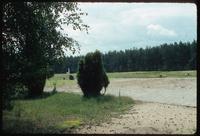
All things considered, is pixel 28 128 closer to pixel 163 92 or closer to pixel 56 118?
pixel 56 118

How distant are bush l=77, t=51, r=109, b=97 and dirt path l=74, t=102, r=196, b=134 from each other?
5762 mm

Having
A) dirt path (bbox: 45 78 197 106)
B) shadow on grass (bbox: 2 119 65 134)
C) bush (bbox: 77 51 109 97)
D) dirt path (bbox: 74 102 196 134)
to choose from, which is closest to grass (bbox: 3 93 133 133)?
shadow on grass (bbox: 2 119 65 134)

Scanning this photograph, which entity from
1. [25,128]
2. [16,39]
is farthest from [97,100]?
[16,39]

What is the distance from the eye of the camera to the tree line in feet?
243

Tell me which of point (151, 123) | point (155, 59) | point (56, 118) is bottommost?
point (151, 123)

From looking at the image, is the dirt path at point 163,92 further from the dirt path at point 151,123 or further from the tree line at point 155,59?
the tree line at point 155,59

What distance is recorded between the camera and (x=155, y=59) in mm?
83625

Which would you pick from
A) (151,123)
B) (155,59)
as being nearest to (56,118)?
(151,123)

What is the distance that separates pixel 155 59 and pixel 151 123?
7353 centimetres

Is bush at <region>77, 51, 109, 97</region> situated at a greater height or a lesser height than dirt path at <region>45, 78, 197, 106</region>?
greater

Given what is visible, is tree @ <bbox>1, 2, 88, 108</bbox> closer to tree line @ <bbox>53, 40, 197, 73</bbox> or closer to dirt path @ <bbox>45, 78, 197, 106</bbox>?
dirt path @ <bbox>45, 78, 197, 106</bbox>

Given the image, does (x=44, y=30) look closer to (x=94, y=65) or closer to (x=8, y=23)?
(x=8, y=23)

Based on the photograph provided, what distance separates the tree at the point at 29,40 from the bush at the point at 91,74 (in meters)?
10.3

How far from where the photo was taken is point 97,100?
17.9m
